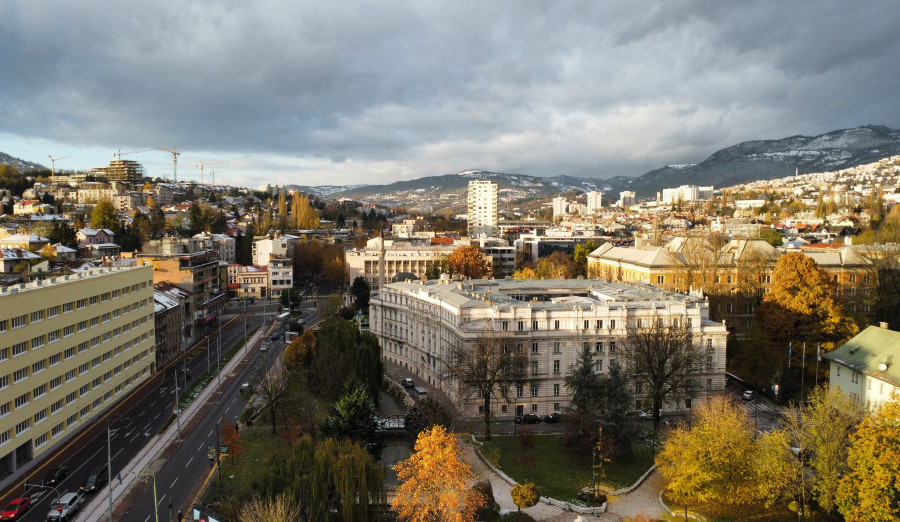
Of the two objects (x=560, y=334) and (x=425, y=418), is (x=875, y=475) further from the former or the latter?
(x=425, y=418)

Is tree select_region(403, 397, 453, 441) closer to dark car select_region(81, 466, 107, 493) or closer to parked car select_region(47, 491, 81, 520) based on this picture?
dark car select_region(81, 466, 107, 493)

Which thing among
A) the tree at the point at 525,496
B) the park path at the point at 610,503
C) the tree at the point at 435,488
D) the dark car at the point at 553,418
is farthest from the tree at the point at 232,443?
the dark car at the point at 553,418

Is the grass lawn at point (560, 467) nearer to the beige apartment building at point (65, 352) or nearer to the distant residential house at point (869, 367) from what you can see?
the distant residential house at point (869, 367)

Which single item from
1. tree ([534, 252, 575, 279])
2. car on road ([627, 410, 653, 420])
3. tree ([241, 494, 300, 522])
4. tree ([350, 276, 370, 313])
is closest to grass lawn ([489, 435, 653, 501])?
car on road ([627, 410, 653, 420])

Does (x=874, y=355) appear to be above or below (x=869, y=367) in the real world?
above

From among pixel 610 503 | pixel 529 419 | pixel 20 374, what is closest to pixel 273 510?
pixel 610 503

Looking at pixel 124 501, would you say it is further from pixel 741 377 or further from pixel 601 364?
pixel 741 377
